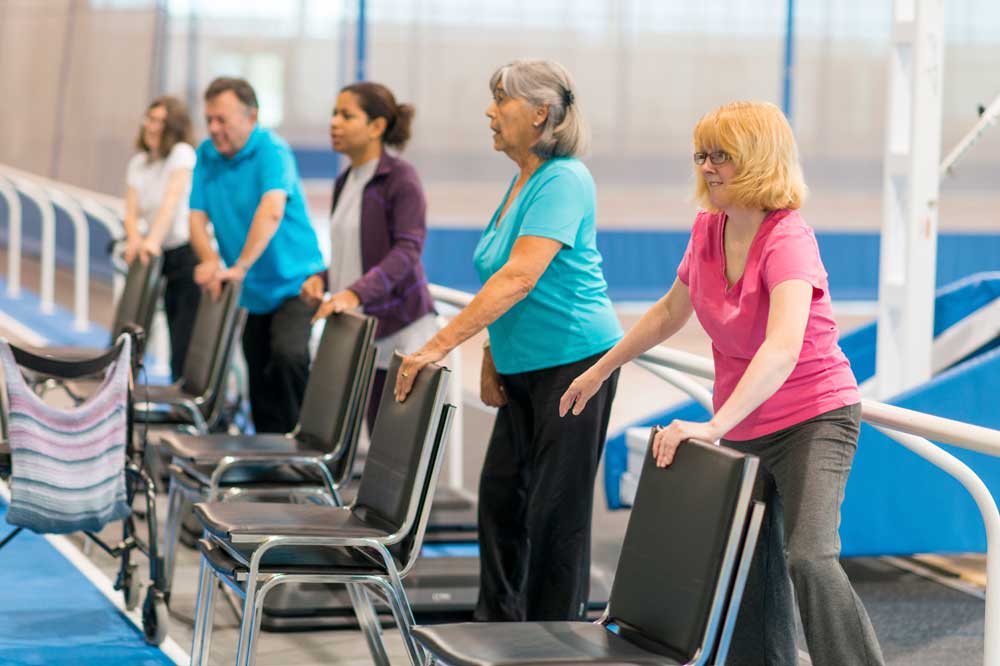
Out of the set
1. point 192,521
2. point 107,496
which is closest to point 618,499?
point 192,521

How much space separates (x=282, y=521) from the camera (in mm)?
3176

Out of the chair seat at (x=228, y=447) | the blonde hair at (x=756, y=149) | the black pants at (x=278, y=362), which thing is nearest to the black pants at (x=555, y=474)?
the chair seat at (x=228, y=447)

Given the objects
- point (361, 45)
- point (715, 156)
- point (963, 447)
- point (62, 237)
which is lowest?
point (62, 237)

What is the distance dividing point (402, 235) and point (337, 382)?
22.7 inches

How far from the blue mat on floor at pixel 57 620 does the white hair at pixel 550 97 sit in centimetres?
159

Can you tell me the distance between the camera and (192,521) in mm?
5020

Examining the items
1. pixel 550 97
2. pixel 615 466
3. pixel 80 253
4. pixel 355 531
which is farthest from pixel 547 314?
pixel 80 253

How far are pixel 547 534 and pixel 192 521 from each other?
204 cm

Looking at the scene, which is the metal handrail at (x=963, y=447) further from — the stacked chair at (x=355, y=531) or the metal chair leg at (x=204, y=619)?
the metal chair leg at (x=204, y=619)

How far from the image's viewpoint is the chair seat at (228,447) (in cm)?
384

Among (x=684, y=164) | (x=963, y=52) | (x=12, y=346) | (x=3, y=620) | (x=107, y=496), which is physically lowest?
(x=3, y=620)

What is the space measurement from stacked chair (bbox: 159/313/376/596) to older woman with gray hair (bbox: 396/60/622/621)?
0.51 meters

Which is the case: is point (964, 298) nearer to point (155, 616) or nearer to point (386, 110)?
point (386, 110)

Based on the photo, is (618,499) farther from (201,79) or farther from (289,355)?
(201,79)
